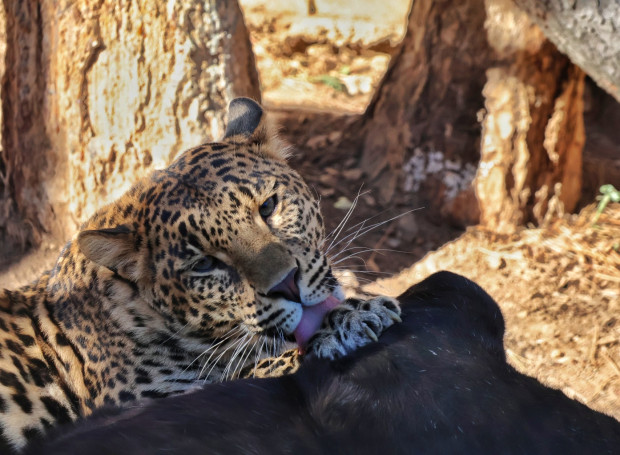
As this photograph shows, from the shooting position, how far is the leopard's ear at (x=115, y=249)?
12.2 ft

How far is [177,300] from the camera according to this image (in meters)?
3.89

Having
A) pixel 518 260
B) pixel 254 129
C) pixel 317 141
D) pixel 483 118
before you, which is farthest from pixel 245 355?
pixel 317 141

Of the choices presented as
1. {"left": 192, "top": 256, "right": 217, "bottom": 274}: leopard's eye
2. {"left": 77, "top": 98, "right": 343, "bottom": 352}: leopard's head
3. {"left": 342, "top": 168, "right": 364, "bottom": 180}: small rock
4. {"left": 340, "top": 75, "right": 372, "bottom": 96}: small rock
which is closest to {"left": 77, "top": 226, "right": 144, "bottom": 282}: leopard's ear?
{"left": 77, "top": 98, "right": 343, "bottom": 352}: leopard's head

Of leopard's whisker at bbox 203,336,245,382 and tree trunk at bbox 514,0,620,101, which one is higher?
tree trunk at bbox 514,0,620,101

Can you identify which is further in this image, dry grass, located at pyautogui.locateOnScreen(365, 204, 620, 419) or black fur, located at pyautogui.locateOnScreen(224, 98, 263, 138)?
dry grass, located at pyautogui.locateOnScreen(365, 204, 620, 419)

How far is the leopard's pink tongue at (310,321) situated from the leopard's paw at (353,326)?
0.11m

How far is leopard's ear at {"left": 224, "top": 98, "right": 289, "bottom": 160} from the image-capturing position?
4422 millimetres

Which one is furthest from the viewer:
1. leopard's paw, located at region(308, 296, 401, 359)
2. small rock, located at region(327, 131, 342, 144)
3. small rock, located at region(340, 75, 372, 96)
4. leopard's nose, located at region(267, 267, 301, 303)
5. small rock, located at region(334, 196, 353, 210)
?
small rock, located at region(340, 75, 372, 96)

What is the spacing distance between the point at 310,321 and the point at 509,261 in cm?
312

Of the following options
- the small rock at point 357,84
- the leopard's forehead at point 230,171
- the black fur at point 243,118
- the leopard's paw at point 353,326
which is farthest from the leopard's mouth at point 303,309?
the small rock at point 357,84

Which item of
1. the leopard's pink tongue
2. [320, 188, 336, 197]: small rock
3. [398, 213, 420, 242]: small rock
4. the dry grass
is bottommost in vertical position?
the dry grass

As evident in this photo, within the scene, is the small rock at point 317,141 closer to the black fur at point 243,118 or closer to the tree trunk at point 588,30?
the tree trunk at point 588,30

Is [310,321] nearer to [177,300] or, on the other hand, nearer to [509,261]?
[177,300]

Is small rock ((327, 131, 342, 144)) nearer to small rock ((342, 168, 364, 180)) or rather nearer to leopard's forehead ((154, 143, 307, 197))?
small rock ((342, 168, 364, 180))
